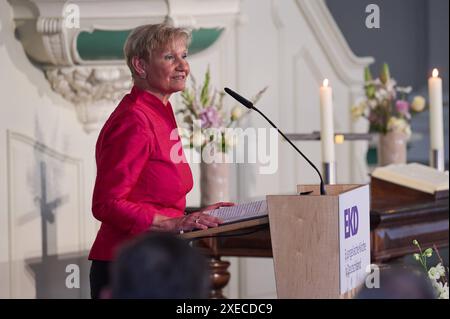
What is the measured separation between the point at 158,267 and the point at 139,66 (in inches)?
54.6

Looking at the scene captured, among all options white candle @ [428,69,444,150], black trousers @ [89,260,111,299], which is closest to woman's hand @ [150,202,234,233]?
black trousers @ [89,260,111,299]

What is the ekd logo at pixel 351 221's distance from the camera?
7.81 ft

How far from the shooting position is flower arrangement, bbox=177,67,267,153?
158 inches

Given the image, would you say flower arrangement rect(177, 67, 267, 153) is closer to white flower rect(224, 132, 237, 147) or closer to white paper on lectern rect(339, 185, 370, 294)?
white flower rect(224, 132, 237, 147)

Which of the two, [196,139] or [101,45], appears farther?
[196,139]

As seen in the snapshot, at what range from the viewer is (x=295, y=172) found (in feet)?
15.9

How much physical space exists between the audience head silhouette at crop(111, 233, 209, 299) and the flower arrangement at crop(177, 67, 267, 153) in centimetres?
266

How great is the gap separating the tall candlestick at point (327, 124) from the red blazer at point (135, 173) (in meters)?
1.19

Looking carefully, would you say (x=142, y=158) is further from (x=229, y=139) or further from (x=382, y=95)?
(x=382, y=95)

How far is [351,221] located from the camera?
2.42 meters

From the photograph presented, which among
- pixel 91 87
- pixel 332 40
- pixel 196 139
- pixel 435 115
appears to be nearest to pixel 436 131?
pixel 435 115
